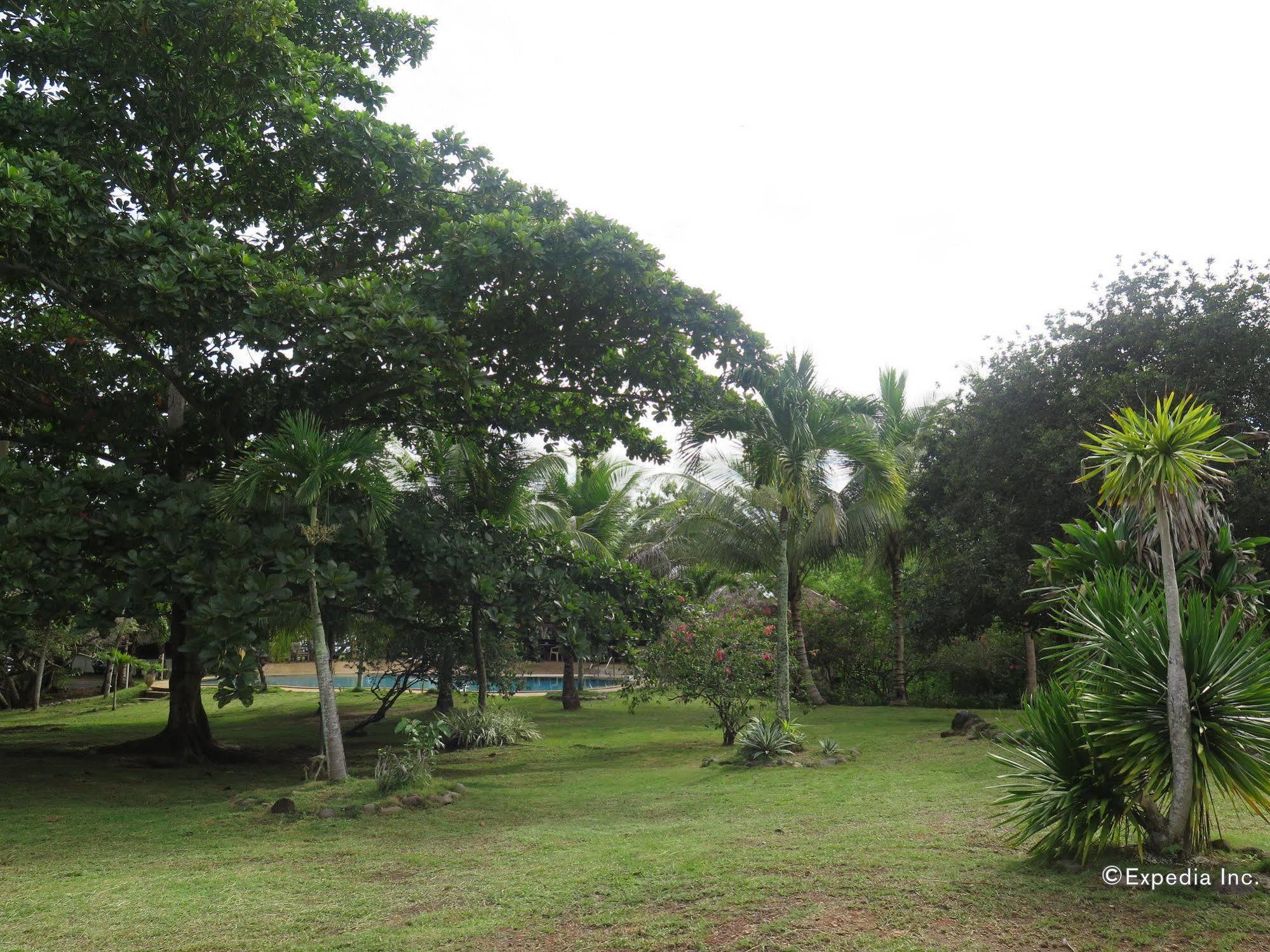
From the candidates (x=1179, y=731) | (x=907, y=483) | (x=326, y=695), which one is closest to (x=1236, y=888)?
(x=1179, y=731)

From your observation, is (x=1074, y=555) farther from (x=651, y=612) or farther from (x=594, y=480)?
(x=594, y=480)

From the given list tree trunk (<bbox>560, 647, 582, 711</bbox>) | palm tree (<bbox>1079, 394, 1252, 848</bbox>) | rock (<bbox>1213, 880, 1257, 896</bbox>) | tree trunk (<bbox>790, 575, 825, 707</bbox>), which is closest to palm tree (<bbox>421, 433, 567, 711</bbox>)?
tree trunk (<bbox>560, 647, 582, 711</bbox>)

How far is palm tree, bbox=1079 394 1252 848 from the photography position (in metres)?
5.40

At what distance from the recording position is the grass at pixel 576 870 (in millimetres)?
4898

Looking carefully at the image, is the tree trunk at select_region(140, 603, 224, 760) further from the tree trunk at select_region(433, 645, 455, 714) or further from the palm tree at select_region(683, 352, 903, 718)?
the palm tree at select_region(683, 352, 903, 718)

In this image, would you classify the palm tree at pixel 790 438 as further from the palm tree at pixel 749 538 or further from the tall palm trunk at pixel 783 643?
the palm tree at pixel 749 538

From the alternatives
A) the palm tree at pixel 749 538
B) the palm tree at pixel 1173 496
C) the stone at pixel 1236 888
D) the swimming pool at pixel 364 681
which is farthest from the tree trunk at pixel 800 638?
the stone at pixel 1236 888

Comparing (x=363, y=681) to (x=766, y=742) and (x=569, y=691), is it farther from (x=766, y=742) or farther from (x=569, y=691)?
(x=766, y=742)

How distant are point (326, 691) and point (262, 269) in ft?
17.2

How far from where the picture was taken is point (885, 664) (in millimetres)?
26938

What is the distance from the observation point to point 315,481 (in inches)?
373

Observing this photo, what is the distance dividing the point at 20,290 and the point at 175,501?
4552mm

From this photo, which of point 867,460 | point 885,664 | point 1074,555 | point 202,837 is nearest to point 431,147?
point 867,460

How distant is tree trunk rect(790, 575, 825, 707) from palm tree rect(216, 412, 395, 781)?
49.7 ft
